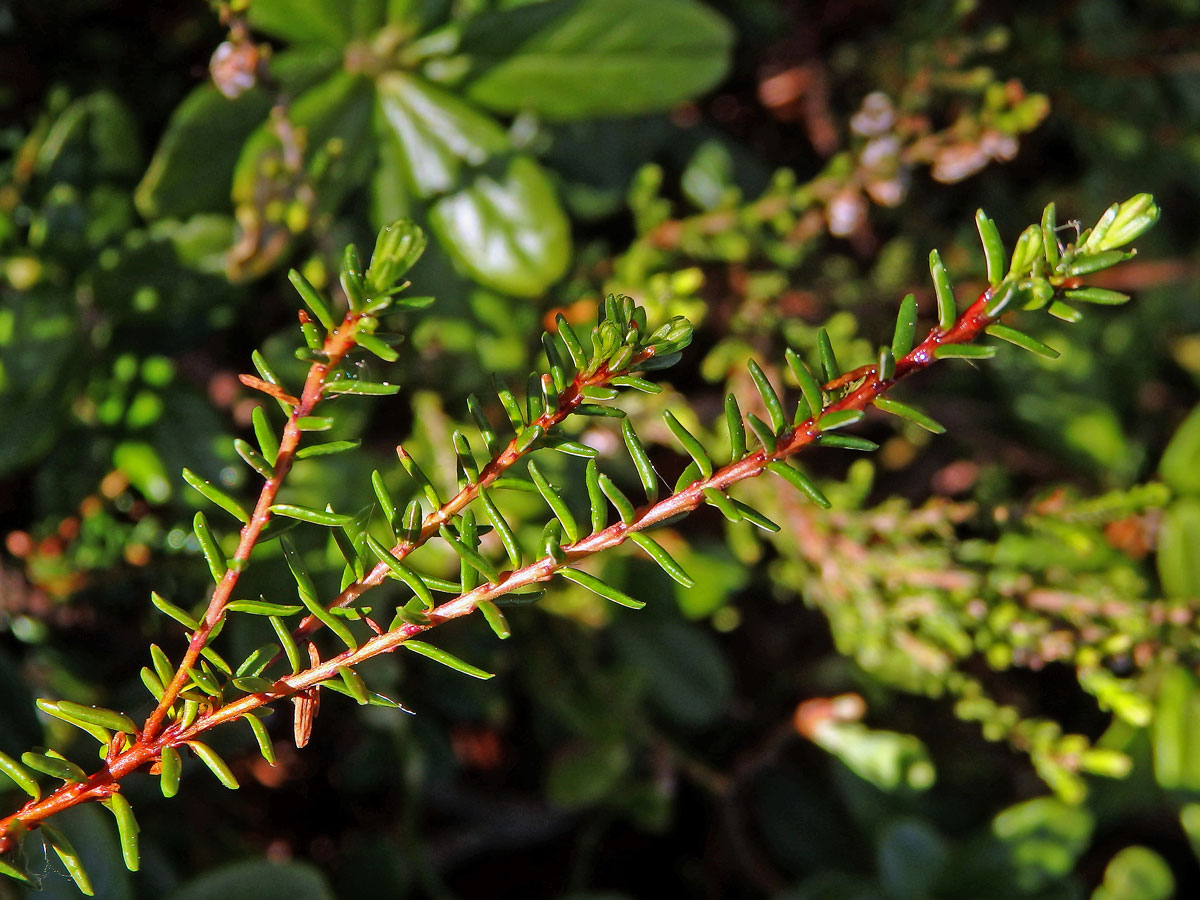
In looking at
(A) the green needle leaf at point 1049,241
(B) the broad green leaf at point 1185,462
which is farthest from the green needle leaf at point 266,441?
(B) the broad green leaf at point 1185,462

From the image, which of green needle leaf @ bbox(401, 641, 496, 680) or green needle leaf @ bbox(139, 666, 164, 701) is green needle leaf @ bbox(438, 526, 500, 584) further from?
green needle leaf @ bbox(139, 666, 164, 701)

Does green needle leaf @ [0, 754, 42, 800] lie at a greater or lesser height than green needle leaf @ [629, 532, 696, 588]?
greater

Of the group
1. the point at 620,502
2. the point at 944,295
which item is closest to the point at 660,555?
the point at 620,502

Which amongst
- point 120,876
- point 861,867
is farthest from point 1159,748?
point 120,876

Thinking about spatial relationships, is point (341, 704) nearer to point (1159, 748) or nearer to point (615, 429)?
point (615, 429)

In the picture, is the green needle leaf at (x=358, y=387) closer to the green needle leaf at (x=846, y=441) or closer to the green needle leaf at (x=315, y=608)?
the green needle leaf at (x=315, y=608)

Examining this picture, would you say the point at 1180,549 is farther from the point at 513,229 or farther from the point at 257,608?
the point at 257,608

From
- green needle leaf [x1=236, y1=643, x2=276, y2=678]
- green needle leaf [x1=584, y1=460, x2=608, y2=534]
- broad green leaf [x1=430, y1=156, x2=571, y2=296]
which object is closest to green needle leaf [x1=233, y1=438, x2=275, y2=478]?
green needle leaf [x1=236, y1=643, x2=276, y2=678]
